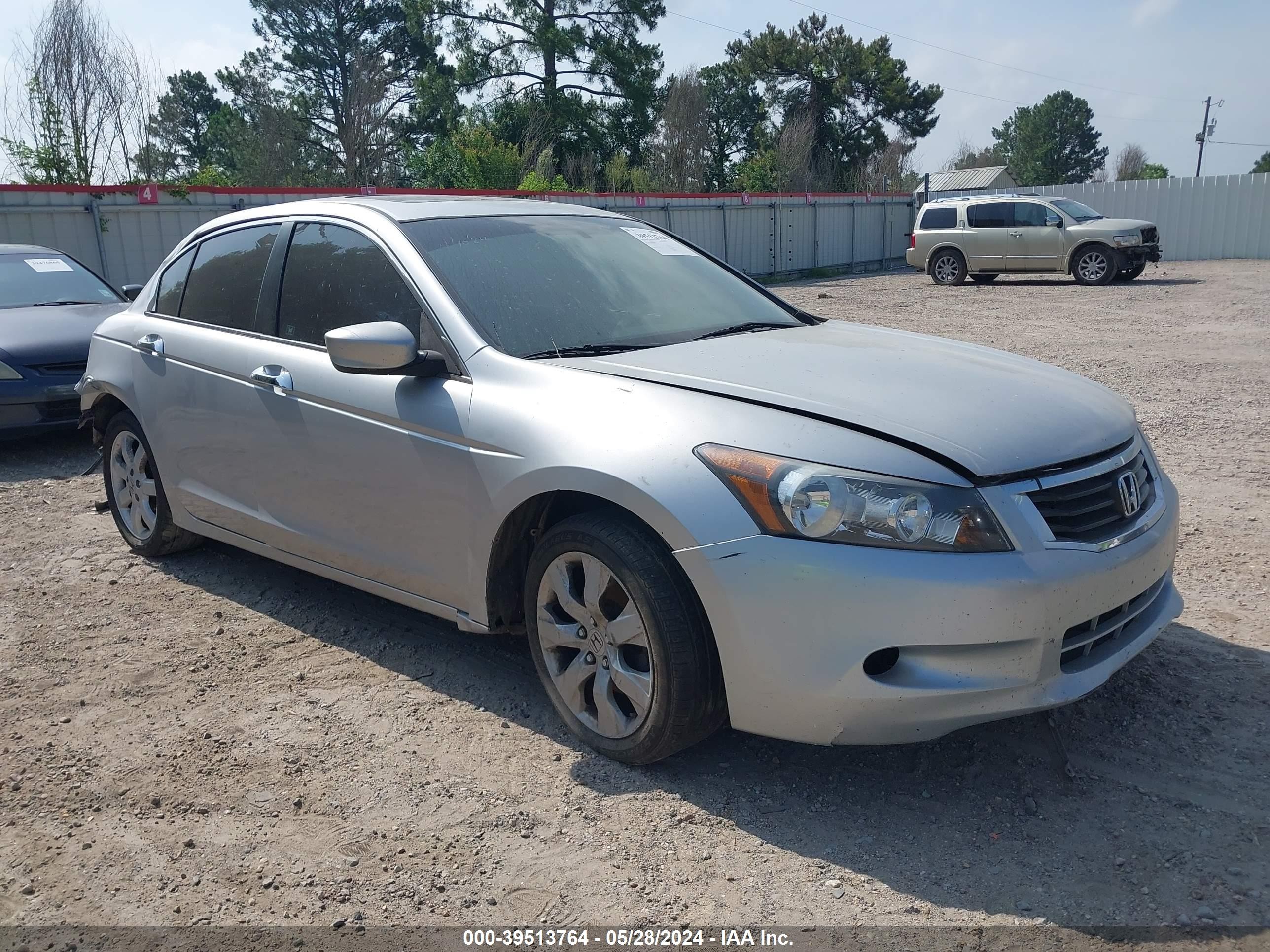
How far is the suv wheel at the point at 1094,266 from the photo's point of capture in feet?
68.3

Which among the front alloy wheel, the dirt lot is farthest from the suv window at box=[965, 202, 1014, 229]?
the front alloy wheel

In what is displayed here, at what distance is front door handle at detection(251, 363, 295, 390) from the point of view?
3.98 meters

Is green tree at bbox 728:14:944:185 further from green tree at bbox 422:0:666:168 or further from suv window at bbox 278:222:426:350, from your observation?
suv window at bbox 278:222:426:350

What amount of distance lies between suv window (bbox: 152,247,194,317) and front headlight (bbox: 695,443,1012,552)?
3318mm

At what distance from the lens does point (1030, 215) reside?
2159cm

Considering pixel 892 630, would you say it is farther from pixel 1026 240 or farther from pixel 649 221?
pixel 1026 240

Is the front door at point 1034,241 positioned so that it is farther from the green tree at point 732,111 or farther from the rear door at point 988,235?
the green tree at point 732,111

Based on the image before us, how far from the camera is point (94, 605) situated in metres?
4.77

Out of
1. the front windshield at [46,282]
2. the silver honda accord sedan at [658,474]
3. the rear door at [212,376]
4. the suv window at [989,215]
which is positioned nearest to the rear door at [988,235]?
the suv window at [989,215]

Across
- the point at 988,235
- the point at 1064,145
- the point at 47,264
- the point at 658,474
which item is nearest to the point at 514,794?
the point at 658,474

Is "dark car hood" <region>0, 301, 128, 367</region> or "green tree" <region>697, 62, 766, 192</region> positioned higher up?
"green tree" <region>697, 62, 766, 192</region>

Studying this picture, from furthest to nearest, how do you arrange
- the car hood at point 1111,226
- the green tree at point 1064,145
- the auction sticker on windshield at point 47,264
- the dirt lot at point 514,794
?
1. the green tree at point 1064,145
2. the car hood at point 1111,226
3. the auction sticker on windshield at point 47,264
4. the dirt lot at point 514,794

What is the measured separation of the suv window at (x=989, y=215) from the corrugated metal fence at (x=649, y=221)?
203 inches

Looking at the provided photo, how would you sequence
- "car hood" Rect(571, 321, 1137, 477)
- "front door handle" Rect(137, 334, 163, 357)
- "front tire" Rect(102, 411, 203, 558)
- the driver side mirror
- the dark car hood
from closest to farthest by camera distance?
"car hood" Rect(571, 321, 1137, 477) < the driver side mirror < "front door handle" Rect(137, 334, 163, 357) < "front tire" Rect(102, 411, 203, 558) < the dark car hood
